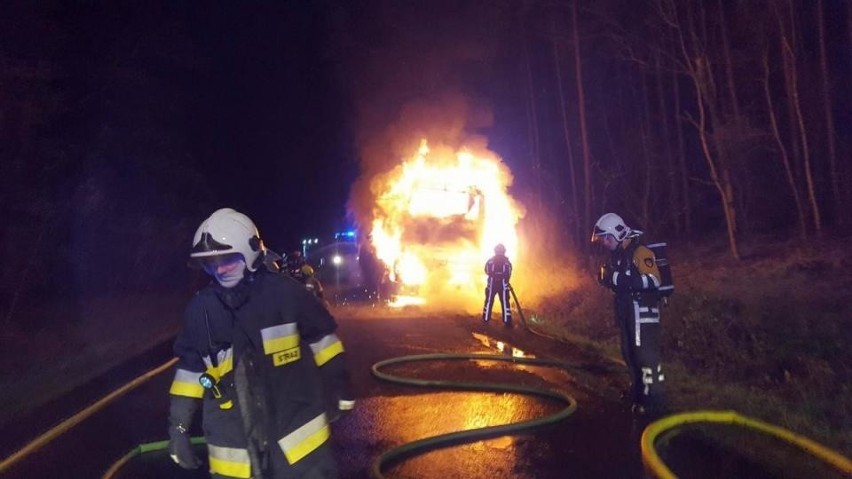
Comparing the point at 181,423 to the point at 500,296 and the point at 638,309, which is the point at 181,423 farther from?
the point at 500,296

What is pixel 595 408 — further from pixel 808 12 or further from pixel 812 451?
pixel 808 12

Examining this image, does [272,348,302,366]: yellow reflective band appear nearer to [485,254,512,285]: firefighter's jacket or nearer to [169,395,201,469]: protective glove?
[169,395,201,469]: protective glove

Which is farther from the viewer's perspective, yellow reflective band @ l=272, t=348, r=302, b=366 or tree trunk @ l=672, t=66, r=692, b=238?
tree trunk @ l=672, t=66, r=692, b=238

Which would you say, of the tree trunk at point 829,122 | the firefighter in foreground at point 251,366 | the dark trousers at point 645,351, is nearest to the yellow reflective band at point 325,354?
the firefighter in foreground at point 251,366

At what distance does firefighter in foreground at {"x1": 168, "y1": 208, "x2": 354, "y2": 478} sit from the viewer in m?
3.38

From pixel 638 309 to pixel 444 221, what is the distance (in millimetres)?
15408

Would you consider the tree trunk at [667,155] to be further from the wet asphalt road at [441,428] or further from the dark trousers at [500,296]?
the wet asphalt road at [441,428]

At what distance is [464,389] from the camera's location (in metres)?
8.52

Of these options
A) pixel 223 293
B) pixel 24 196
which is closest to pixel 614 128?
pixel 24 196

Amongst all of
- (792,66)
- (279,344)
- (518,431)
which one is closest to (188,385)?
(279,344)

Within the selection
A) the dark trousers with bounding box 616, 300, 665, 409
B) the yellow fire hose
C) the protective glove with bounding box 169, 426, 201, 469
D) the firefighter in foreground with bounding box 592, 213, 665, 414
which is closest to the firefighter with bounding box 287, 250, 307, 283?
the firefighter in foreground with bounding box 592, 213, 665, 414

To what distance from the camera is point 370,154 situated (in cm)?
2538

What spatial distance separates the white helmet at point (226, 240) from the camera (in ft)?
11.5

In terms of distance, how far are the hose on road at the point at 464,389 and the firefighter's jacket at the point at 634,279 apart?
112cm
